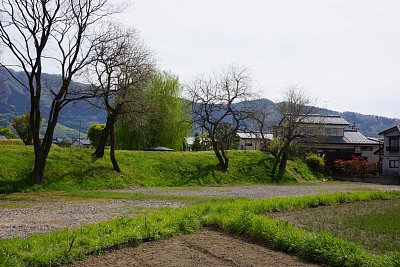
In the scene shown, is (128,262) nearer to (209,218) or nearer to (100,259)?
(100,259)

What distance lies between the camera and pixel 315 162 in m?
45.3

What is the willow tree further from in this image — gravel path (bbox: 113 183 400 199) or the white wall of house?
the white wall of house

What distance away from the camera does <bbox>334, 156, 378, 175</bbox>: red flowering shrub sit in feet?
148

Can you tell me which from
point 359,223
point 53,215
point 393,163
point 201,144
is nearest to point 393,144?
point 393,163

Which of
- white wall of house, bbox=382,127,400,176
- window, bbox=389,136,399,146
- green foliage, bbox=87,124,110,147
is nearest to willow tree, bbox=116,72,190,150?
green foliage, bbox=87,124,110,147

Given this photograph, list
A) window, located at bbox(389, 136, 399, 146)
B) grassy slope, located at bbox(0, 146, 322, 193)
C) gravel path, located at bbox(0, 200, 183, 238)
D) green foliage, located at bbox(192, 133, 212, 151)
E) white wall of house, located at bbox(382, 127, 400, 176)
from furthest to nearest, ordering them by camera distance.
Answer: green foliage, located at bbox(192, 133, 212, 151)
window, located at bbox(389, 136, 399, 146)
white wall of house, located at bbox(382, 127, 400, 176)
grassy slope, located at bbox(0, 146, 322, 193)
gravel path, located at bbox(0, 200, 183, 238)

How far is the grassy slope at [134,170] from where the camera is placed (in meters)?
24.3

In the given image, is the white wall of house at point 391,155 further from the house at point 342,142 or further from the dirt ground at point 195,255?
the dirt ground at point 195,255

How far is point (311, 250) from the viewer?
317 inches

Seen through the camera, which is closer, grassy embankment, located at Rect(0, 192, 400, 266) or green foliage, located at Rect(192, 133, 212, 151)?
grassy embankment, located at Rect(0, 192, 400, 266)

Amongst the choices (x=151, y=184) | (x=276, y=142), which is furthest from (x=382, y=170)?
(x=151, y=184)

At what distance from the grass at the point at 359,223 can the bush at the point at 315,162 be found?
28364 millimetres

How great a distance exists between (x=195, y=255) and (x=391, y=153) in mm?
46959

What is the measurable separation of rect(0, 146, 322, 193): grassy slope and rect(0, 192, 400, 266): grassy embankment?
1407 centimetres
